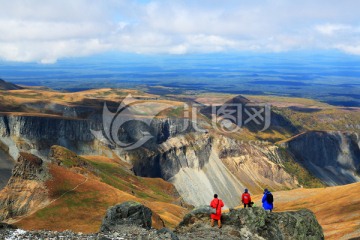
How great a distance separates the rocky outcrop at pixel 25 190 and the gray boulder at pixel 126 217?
3068cm

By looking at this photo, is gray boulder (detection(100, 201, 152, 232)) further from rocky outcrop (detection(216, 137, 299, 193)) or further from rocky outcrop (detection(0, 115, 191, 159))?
rocky outcrop (detection(216, 137, 299, 193))

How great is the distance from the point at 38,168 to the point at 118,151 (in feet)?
271

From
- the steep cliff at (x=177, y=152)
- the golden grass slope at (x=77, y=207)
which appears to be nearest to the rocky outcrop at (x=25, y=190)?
the golden grass slope at (x=77, y=207)

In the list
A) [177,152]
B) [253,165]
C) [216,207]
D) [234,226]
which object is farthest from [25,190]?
[253,165]

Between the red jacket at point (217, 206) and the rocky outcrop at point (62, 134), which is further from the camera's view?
the rocky outcrop at point (62, 134)

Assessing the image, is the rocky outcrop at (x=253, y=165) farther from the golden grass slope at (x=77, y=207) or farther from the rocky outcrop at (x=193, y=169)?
the golden grass slope at (x=77, y=207)

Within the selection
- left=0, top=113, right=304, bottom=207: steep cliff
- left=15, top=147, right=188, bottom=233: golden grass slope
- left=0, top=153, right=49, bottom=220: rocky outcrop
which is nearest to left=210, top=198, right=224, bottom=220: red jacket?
left=15, top=147, right=188, bottom=233: golden grass slope

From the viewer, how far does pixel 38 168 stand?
67062 millimetres

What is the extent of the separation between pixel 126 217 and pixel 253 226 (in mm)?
11062

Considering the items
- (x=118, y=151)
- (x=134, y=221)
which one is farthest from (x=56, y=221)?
(x=118, y=151)

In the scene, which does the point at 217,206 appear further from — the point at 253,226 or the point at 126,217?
the point at 126,217

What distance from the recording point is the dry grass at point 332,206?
51.5 meters

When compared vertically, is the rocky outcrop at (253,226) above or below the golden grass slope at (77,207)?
above

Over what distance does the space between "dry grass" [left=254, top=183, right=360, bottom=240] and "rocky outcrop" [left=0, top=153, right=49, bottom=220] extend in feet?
139
